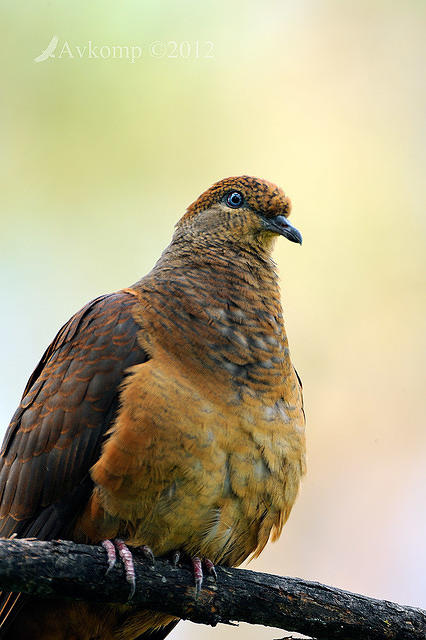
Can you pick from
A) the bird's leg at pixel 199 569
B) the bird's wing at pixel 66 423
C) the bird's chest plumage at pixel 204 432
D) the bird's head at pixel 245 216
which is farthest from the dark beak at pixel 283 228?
the bird's leg at pixel 199 569

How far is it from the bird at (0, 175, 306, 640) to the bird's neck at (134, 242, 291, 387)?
0.01 metres

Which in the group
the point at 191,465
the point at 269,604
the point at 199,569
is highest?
the point at 191,465

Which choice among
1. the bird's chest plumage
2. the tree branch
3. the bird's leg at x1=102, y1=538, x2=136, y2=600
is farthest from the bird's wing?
the tree branch

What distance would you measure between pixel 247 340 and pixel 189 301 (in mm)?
422

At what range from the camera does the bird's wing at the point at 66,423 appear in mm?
4055

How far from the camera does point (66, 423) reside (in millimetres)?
4215

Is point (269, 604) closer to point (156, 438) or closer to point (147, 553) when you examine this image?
point (147, 553)

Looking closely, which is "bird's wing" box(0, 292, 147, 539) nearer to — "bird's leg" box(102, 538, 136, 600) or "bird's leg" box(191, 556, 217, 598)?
"bird's leg" box(102, 538, 136, 600)

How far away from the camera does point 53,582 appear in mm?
3205

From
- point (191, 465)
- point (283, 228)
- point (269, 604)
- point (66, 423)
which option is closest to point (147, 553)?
point (191, 465)

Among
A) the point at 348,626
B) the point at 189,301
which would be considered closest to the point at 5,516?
the point at 189,301

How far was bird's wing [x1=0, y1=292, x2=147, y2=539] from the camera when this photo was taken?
13.3 ft

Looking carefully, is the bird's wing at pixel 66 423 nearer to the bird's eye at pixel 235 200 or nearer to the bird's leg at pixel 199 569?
the bird's leg at pixel 199 569

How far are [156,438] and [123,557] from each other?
60cm
